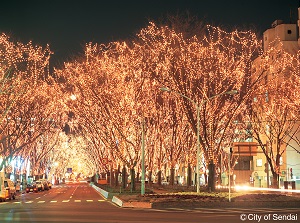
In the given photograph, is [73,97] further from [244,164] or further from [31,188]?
[244,164]

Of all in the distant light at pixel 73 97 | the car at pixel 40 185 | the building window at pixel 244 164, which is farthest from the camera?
the building window at pixel 244 164

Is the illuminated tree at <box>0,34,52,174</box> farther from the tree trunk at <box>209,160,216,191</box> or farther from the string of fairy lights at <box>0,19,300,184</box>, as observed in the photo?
the tree trunk at <box>209,160,216,191</box>

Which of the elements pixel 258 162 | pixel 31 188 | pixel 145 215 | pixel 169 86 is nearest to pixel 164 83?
pixel 169 86

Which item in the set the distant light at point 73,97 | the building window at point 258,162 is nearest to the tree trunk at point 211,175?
the distant light at point 73,97

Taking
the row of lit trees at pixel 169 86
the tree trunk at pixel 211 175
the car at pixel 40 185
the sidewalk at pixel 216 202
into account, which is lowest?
the sidewalk at pixel 216 202

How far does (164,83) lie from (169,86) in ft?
1.49

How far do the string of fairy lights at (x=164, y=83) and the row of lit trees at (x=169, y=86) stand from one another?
70 millimetres

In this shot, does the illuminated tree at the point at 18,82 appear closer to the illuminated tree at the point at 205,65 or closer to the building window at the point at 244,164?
the illuminated tree at the point at 205,65

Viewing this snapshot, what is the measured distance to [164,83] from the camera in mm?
37750

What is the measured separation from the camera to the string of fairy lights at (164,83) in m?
35.6

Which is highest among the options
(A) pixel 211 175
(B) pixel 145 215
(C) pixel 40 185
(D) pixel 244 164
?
(D) pixel 244 164

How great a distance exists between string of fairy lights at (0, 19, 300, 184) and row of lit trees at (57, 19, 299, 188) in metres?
0.07

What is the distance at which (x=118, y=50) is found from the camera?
136 ft

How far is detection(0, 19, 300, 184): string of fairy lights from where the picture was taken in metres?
35.6
